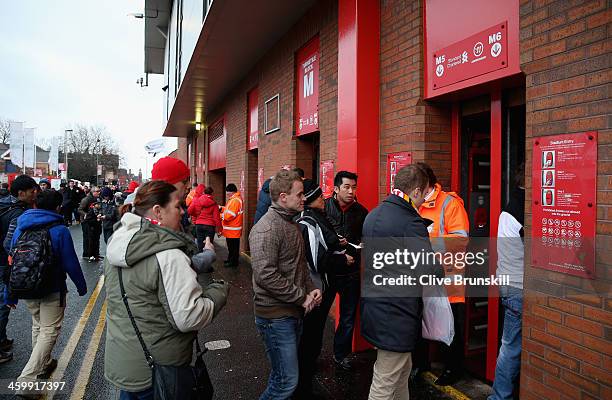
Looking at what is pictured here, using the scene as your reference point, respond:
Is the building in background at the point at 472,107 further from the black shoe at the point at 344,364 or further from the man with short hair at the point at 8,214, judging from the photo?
the man with short hair at the point at 8,214

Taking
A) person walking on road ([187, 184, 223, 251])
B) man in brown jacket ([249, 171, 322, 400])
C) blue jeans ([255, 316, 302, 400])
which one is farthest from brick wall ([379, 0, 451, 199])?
person walking on road ([187, 184, 223, 251])

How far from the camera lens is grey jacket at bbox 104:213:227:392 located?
2.04 m

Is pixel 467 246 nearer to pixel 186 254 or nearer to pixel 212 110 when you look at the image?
pixel 186 254

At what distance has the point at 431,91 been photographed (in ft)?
13.1

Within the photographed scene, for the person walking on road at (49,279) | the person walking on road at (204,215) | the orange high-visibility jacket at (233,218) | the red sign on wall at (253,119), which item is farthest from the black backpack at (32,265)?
the red sign on wall at (253,119)

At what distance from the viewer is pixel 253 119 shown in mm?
9938

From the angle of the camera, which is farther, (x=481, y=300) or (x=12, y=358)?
(x=12, y=358)

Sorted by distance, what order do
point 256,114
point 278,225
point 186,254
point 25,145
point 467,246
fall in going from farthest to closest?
point 25,145, point 256,114, point 467,246, point 278,225, point 186,254

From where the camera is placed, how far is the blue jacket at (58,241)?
3.77 meters

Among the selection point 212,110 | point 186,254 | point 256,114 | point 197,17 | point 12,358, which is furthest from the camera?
point 212,110

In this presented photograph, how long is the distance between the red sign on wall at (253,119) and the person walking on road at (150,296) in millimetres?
7279

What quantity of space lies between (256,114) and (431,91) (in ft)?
20.3

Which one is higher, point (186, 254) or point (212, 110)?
point (212, 110)

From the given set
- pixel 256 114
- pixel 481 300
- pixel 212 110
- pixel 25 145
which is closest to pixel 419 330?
pixel 481 300
